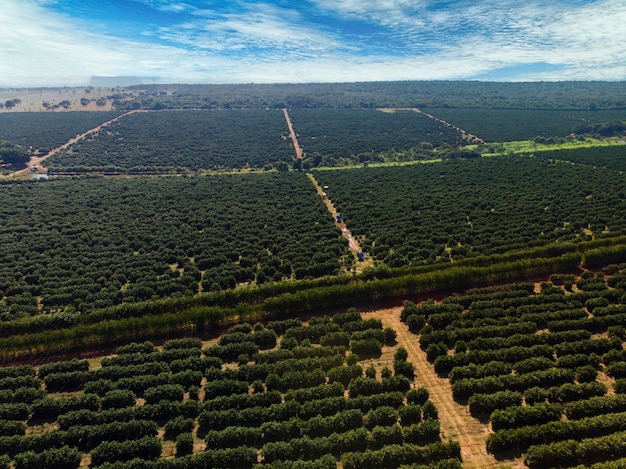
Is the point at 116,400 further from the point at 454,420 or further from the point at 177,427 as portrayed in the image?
the point at 454,420

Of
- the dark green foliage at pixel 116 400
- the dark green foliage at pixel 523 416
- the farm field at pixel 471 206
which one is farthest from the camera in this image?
the farm field at pixel 471 206

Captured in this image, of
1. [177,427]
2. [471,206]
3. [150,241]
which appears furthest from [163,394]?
[471,206]

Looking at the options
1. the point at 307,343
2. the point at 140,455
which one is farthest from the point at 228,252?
the point at 140,455

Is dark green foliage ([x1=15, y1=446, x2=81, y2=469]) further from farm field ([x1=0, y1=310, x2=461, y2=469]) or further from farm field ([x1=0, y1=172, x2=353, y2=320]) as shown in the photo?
farm field ([x1=0, y1=172, x2=353, y2=320])

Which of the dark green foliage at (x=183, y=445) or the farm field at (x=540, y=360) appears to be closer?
the farm field at (x=540, y=360)

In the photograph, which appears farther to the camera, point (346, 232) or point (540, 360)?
point (346, 232)

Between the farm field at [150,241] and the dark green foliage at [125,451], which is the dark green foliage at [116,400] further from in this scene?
the farm field at [150,241]

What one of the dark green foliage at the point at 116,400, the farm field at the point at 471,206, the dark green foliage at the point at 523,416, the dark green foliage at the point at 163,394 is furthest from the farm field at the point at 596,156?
the dark green foliage at the point at 116,400
